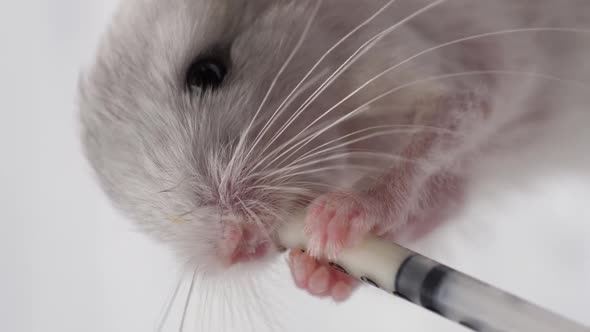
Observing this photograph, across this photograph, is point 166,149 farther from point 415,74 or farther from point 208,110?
point 415,74

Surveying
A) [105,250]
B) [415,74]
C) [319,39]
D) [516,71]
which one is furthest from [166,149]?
[105,250]

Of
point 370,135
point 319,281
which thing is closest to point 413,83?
point 370,135

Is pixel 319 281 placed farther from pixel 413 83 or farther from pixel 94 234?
pixel 94 234

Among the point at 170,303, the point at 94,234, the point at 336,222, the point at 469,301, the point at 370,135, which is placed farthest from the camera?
the point at 94,234

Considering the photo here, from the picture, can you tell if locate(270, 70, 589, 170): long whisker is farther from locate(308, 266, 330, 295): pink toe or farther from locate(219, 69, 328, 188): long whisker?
locate(308, 266, 330, 295): pink toe

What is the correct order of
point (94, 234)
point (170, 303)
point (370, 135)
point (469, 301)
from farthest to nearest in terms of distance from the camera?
1. point (94, 234)
2. point (170, 303)
3. point (370, 135)
4. point (469, 301)

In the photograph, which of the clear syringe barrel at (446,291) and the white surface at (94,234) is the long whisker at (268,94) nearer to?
the clear syringe barrel at (446,291)
